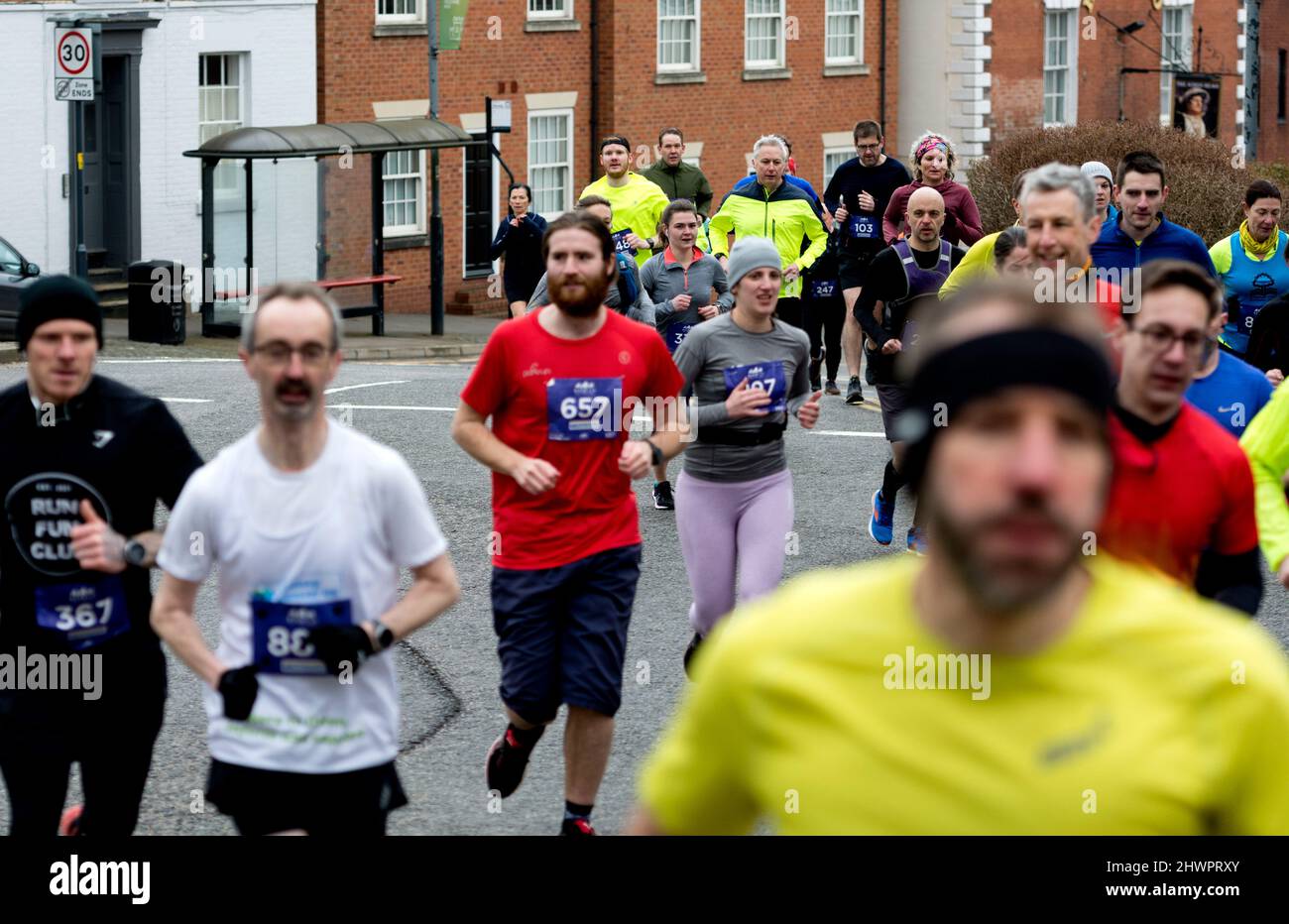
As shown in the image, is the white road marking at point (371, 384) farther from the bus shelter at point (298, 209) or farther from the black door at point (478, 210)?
the black door at point (478, 210)

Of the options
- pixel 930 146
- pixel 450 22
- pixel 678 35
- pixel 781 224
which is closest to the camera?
pixel 930 146

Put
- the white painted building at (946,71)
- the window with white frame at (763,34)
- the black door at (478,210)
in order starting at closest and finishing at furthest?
the black door at (478,210)
the window with white frame at (763,34)
the white painted building at (946,71)

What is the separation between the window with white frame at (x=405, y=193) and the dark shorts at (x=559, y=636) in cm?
2749

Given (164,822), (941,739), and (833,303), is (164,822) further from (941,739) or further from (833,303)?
(833,303)

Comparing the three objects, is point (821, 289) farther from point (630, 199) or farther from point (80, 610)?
point (80, 610)

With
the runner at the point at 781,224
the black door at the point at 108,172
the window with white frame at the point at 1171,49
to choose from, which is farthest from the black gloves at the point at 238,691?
the window with white frame at the point at 1171,49

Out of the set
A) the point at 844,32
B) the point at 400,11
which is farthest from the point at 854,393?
the point at 844,32

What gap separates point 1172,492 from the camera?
5.30 metres

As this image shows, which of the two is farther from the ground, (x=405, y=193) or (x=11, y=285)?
(x=405, y=193)

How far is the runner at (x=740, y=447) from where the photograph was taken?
8.66m

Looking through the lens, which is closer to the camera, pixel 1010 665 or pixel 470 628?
pixel 1010 665

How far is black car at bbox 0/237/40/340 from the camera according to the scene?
24.1 meters

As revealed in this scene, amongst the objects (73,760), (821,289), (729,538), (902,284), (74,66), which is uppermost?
(74,66)

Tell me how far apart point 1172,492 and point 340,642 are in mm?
1962
